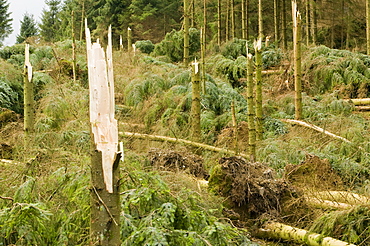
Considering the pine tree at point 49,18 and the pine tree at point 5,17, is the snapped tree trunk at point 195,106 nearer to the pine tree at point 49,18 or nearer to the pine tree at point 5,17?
the pine tree at point 49,18

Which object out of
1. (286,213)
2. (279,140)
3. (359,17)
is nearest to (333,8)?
(359,17)

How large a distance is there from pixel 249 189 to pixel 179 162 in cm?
156

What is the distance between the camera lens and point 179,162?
22.4 ft

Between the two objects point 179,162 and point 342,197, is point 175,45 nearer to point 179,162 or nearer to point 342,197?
point 179,162

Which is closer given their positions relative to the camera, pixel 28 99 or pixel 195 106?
pixel 28 99

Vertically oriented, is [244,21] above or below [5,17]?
below

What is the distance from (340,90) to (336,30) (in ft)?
41.6

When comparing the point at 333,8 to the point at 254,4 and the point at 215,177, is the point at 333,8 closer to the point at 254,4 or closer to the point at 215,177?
the point at 254,4

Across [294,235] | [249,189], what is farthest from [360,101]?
[294,235]

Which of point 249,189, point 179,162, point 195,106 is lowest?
point 249,189

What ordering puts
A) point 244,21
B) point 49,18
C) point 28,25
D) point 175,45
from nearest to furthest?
point 175,45
point 244,21
point 49,18
point 28,25

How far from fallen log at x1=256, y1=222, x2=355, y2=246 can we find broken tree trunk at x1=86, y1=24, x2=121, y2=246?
265 cm

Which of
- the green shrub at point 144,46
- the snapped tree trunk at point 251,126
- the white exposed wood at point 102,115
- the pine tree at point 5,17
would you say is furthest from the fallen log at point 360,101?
the pine tree at point 5,17

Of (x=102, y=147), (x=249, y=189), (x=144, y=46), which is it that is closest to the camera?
(x=102, y=147)
